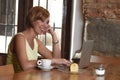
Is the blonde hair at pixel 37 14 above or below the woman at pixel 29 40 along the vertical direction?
above

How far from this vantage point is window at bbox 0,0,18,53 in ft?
14.7

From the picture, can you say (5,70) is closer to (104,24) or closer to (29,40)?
(29,40)

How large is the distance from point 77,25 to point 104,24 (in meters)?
0.39

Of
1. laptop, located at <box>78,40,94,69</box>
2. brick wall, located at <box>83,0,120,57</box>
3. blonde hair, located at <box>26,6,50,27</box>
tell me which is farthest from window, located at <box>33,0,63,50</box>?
laptop, located at <box>78,40,94,69</box>

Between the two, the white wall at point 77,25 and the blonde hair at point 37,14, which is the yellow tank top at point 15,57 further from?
the white wall at point 77,25

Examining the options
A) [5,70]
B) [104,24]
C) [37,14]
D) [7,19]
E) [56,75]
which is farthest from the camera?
[7,19]

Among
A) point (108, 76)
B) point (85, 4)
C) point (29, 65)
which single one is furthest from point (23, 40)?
point (85, 4)

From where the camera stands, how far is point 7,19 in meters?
4.52

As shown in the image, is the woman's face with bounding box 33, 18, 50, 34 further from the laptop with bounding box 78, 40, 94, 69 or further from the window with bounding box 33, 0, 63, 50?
the window with bounding box 33, 0, 63, 50

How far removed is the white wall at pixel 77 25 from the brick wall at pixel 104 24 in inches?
5.2

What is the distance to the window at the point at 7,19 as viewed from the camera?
448 cm

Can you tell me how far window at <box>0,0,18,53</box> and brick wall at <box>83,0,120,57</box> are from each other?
110cm

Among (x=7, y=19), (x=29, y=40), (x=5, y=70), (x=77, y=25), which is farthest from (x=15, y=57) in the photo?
(x=7, y=19)

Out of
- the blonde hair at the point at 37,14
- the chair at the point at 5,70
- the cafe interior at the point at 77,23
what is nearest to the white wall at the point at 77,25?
the cafe interior at the point at 77,23
